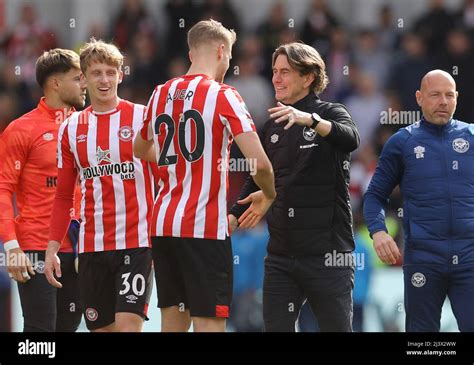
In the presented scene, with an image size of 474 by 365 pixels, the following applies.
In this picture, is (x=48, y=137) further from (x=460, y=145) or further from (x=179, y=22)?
(x=179, y=22)

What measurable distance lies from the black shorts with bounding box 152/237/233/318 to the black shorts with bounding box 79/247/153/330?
20.2 inches

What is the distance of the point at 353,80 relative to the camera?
482 inches

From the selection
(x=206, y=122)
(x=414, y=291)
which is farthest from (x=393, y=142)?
(x=206, y=122)

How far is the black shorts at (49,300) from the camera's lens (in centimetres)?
648

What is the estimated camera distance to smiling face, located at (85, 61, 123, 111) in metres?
6.16

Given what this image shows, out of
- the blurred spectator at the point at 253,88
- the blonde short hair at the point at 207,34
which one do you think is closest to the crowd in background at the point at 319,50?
the blurred spectator at the point at 253,88

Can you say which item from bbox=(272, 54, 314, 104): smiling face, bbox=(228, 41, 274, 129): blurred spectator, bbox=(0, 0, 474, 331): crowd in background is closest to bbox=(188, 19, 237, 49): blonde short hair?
bbox=(272, 54, 314, 104): smiling face

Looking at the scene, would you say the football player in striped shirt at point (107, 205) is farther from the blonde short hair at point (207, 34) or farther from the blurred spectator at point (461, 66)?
the blurred spectator at point (461, 66)

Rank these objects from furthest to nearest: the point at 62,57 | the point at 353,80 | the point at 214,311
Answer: the point at 353,80 → the point at 62,57 → the point at 214,311

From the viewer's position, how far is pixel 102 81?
6.16 m

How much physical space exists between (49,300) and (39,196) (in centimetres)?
64

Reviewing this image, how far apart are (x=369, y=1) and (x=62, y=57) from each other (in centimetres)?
762

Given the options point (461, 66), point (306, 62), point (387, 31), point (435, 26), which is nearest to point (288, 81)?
point (306, 62)
